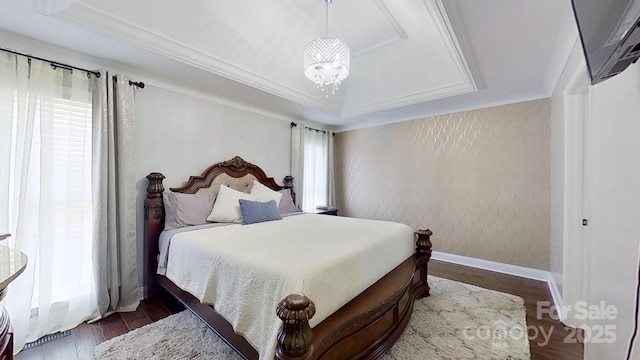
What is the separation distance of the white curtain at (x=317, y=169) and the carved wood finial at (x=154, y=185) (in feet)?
7.63

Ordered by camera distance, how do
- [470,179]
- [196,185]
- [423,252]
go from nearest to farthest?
[423,252], [196,185], [470,179]

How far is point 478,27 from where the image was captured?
6.51 feet

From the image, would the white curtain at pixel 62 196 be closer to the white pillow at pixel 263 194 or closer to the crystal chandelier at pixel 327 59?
the white pillow at pixel 263 194

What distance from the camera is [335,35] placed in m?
2.99

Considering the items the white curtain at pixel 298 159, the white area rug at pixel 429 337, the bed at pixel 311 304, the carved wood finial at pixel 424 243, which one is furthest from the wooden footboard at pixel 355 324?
the white curtain at pixel 298 159

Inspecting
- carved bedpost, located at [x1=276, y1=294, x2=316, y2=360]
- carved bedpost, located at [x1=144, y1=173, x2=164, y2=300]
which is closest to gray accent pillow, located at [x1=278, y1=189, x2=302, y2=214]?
carved bedpost, located at [x1=144, y1=173, x2=164, y2=300]

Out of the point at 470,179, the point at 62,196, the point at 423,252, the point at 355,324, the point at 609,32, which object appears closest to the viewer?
the point at 609,32

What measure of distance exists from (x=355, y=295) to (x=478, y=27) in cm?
225

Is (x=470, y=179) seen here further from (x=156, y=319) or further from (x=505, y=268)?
(x=156, y=319)

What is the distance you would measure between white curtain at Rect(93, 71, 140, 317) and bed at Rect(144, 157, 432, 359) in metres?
0.19

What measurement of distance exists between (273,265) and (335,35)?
272cm

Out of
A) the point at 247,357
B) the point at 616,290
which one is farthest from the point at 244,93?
the point at 616,290

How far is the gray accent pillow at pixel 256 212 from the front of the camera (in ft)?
9.36

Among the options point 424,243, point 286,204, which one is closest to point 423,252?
point 424,243
